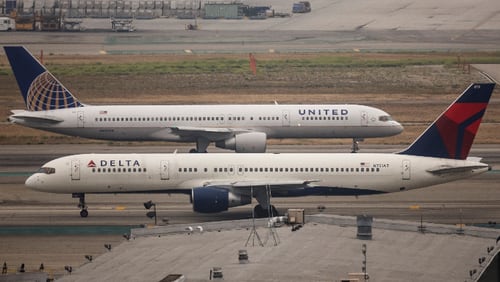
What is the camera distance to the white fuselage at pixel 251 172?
6856 centimetres

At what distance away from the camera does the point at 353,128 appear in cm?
9106

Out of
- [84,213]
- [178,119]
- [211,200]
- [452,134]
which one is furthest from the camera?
[178,119]

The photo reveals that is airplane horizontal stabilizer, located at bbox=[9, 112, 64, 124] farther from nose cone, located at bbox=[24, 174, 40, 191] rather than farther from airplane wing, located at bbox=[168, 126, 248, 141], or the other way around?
nose cone, located at bbox=[24, 174, 40, 191]

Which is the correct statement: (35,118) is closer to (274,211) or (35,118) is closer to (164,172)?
(164,172)

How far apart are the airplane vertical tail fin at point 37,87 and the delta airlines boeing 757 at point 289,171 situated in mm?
23425

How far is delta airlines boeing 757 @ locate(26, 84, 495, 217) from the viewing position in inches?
2697

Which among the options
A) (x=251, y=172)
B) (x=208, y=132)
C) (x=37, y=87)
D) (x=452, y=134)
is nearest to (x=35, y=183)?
(x=251, y=172)

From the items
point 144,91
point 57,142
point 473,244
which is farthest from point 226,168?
point 144,91

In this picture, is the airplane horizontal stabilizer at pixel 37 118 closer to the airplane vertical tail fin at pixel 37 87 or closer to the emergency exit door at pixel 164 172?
the airplane vertical tail fin at pixel 37 87

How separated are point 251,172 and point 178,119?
915 inches

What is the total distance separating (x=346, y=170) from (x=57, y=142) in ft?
129

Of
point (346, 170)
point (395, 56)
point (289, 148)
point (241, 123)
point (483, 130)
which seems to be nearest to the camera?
point (346, 170)

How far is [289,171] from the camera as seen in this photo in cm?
6875

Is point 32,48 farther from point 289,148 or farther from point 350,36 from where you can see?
point 289,148
